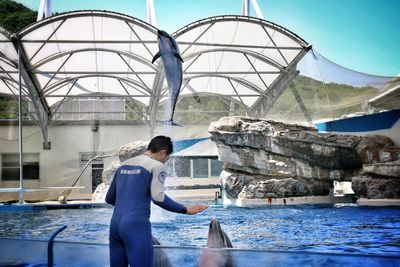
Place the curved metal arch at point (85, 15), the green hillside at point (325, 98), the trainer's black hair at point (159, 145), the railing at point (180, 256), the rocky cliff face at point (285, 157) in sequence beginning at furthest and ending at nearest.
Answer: the green hillside at point (325, 98)
the curved metal arch at point (85, 15)
the rocky cliff face at point (285, 157)
the trainer's black hair at point (159, 145)
the railing at point (180, 256)

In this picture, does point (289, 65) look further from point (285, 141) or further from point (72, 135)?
point (72, 135)

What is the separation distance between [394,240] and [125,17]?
11.5 meters

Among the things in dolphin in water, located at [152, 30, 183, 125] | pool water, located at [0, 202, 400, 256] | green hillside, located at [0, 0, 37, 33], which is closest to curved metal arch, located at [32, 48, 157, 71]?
pool water, located at [0, 202, 400, 256]

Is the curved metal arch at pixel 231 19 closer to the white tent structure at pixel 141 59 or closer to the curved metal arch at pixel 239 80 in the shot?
the white tent structure at pixel 141 59

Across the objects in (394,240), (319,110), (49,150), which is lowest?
(394,240)

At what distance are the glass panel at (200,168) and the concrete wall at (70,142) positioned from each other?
4.23 feet

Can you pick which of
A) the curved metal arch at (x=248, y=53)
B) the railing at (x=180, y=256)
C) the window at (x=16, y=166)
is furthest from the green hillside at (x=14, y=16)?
the railing at (x=180, y=256)

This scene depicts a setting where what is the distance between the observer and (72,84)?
21078 mm

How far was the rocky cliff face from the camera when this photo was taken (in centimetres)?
1384

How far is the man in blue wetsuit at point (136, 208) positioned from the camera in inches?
103

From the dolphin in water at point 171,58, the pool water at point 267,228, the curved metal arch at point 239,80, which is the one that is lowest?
the pool water at point 267,228

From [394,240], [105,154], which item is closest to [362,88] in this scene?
[394,240]

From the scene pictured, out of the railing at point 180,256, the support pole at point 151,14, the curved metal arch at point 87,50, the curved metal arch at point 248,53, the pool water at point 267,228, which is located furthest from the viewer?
the support pole at point 151,14

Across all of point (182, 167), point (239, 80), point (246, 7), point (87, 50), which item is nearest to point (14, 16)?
point (87, 50)
